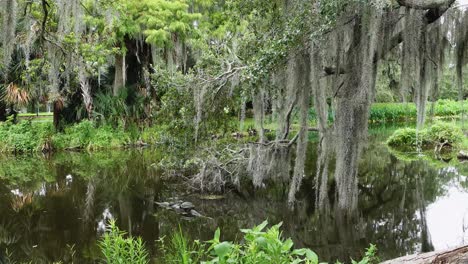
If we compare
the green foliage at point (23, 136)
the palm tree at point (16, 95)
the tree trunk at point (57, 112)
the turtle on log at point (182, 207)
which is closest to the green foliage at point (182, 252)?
the turtle on log at point (182, 207)

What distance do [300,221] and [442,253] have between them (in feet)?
15.9

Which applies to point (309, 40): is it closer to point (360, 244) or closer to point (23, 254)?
point (360, 244)

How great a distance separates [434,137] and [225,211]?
361 inches

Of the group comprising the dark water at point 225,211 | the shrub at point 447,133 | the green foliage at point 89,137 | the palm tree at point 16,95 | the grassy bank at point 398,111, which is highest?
the palm tree at point 16,95

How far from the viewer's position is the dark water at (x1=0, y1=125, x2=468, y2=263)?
19.9ft

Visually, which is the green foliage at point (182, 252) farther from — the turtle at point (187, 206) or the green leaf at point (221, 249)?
the turtle at point (187, 206)

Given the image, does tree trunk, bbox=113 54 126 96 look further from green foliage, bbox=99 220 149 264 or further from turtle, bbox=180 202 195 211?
green foliage, bbox=99 220 149 264

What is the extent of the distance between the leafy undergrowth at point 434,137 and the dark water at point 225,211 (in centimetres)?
214

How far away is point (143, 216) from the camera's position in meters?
7.56

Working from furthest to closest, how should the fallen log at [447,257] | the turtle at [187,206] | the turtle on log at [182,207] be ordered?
1. the turtle at [187,206]
2. the turtle on log at [182,207]
3. the fallen log at [447,257]

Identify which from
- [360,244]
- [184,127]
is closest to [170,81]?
[184,127]

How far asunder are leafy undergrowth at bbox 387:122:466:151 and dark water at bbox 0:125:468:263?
2.14 m

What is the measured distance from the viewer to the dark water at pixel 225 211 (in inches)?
238

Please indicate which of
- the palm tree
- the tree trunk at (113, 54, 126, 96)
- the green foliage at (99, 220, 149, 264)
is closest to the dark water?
the green foliage at (99, 220, 149, 264)
